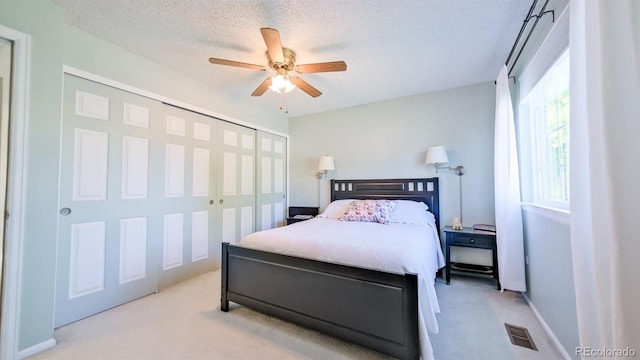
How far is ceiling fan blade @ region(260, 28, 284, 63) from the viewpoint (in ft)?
5.81

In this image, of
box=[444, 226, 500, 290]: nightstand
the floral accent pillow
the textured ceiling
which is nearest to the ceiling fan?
the textured ceiling

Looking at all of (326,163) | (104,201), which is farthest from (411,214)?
(104,201)

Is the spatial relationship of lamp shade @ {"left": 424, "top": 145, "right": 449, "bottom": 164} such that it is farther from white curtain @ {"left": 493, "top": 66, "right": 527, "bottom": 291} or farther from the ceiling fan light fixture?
the ceiling fan light fixture

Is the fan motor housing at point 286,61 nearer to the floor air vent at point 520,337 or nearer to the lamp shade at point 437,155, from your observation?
the lamp shade at point 437,155

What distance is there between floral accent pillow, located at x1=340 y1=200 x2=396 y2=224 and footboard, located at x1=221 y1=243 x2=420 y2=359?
55.7 inches

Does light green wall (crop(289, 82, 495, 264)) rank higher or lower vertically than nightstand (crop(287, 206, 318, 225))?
higher

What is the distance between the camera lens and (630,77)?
85cm

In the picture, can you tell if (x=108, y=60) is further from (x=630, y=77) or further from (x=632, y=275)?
(x=632, y=275)

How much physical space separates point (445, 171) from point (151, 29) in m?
3.78

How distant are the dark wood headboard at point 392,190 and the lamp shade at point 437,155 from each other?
0.34 metres

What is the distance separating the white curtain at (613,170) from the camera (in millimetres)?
836

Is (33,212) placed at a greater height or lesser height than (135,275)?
greater

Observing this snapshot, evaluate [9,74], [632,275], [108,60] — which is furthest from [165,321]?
[632,275]

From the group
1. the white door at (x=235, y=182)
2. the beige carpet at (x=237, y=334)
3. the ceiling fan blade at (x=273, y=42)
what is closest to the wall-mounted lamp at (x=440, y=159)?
the beige carpet at (x=237, y=334)
